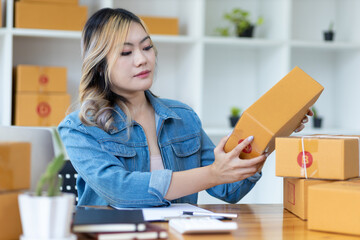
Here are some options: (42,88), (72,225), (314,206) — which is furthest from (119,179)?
(42,88)

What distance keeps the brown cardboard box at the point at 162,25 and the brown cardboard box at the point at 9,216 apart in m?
2.03

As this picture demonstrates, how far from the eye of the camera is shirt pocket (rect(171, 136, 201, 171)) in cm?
183

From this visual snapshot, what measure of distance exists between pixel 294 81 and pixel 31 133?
2.36ft

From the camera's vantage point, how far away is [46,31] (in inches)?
112

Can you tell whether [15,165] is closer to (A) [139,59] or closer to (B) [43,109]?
(A) [139,59]

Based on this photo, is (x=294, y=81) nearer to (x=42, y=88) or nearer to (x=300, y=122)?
(x=300, y=122)

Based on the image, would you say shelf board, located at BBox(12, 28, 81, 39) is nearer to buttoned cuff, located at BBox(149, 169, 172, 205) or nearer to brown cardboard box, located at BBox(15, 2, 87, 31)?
brown cardboard box, located at BBox(15, 2, 87, 31)

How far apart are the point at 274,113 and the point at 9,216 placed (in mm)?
713

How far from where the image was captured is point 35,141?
1136mm

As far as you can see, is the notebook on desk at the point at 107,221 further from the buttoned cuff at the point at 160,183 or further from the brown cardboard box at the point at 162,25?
the brown cardboard box at the point at 162,25

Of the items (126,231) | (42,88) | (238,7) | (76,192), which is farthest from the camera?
(238,7)

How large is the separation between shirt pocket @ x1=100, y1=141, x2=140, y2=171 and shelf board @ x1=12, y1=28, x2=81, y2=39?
4.45ft

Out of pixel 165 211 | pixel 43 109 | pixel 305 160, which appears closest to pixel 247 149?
pixel 305 160

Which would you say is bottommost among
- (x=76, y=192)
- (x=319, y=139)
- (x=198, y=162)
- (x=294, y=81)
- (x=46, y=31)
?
(x=76, y=192)
